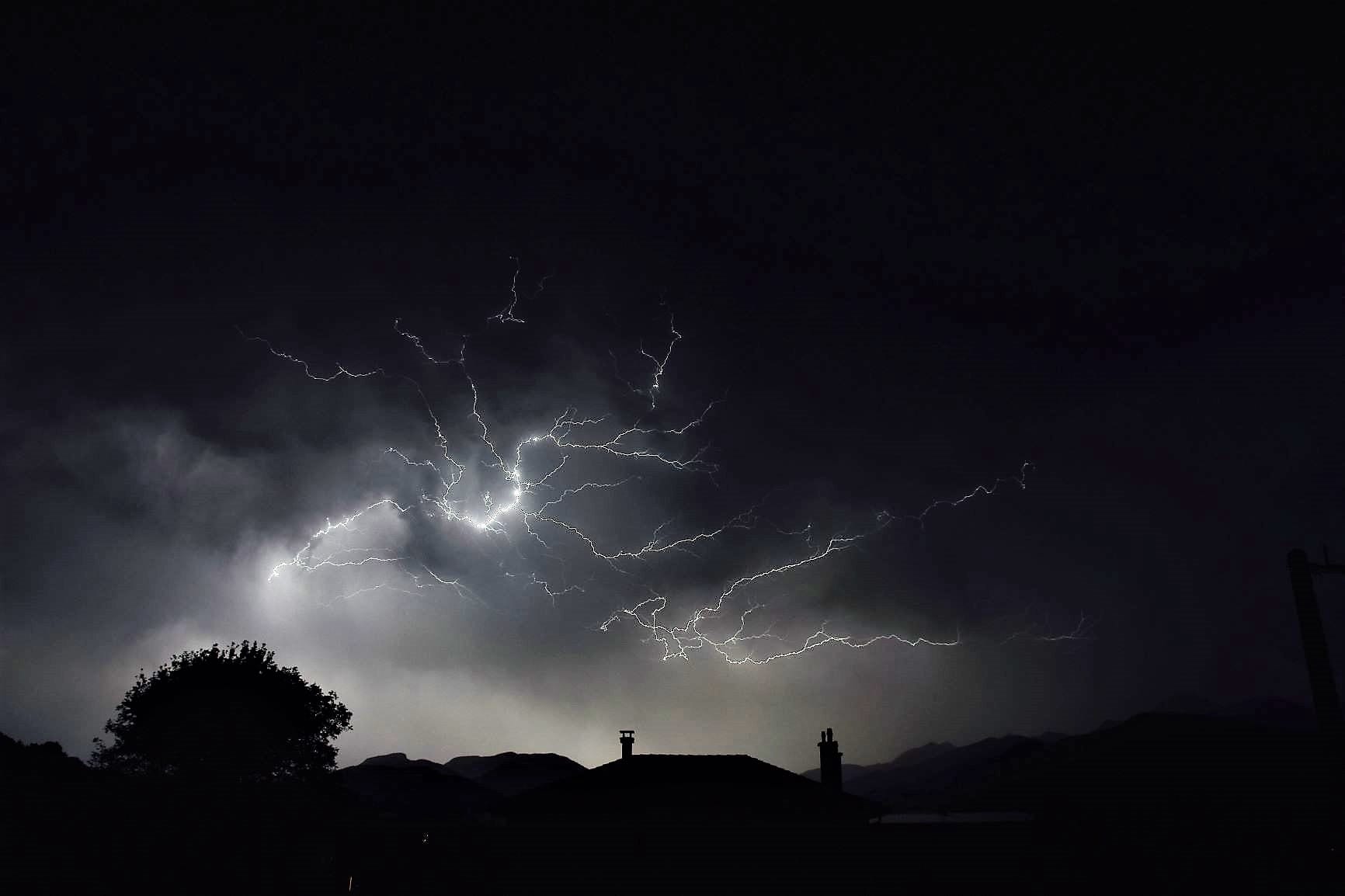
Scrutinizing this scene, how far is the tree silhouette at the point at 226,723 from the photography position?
2625cm

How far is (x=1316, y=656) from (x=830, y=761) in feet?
76.5

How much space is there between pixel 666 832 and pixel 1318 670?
100.0ft

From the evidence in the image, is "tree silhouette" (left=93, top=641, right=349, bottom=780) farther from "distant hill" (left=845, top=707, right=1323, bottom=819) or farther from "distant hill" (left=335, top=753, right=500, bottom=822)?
"distant hill" (left=335, top=753, right=500, bottom=822)

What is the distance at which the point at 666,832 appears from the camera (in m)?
21.3

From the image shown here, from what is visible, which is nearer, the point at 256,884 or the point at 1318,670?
the point at 256,884

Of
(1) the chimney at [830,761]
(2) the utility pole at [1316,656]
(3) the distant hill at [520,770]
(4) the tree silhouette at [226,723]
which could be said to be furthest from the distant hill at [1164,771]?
(3) the distant hill at [520,770]

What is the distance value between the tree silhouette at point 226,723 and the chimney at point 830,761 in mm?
17051

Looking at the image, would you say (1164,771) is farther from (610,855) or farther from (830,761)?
(610,855)

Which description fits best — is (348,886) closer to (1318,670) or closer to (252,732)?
(252,732)

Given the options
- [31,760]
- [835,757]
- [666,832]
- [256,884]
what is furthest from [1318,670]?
[31,760]

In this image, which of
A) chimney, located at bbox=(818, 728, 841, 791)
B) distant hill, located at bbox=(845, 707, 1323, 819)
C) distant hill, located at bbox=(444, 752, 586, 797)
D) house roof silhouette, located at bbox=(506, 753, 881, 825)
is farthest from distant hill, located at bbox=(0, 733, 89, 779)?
distant hill, located at bbox=(444, 752, 586, 797)

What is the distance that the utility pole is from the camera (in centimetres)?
3350

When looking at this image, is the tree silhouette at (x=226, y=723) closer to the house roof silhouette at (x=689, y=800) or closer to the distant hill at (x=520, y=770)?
the house roof silhouette at (x=689, y=800)

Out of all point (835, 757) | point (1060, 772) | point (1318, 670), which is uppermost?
point (1318, 670)
